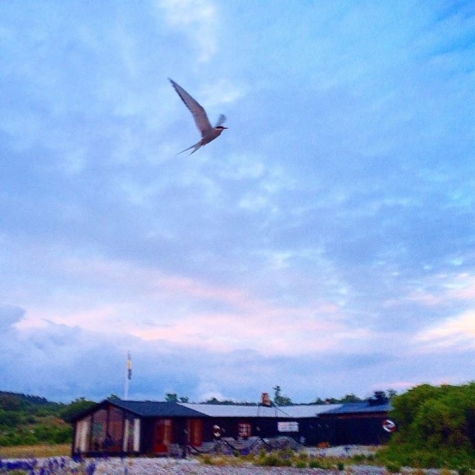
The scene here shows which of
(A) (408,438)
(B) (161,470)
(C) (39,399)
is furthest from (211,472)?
(C) (39,399)

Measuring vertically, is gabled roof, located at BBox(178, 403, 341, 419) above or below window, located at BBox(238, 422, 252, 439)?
above

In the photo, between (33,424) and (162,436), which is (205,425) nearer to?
(162,436)

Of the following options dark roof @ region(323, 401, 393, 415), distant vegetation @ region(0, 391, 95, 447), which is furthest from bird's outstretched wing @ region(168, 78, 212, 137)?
dark roof @ region(323, 401, 393, 415)

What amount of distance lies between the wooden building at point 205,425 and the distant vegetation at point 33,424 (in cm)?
210

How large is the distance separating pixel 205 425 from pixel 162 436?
121 inches

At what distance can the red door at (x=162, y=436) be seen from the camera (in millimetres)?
28734

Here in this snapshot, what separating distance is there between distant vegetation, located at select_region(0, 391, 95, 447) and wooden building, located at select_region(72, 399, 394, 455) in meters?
2.10

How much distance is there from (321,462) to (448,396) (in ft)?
16.7

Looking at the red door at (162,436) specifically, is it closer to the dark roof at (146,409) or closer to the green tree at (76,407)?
the dark roof at (146,409)

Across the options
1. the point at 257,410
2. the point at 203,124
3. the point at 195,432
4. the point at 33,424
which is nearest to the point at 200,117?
the point at 203,124

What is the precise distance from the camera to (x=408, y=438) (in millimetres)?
21016

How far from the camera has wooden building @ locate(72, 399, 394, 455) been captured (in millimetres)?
28281

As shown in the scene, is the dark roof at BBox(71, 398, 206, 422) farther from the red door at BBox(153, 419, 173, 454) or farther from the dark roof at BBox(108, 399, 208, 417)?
the red door at BBox(153, 419, 173, 454)

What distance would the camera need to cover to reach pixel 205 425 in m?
31.8
